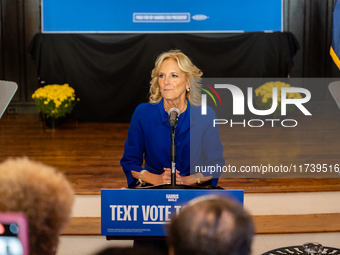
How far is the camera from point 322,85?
7.32m

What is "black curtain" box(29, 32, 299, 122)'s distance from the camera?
238 inches

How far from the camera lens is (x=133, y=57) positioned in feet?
19.9

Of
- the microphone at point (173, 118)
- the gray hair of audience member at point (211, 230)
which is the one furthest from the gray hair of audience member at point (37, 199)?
the microphone at point (173, 118)

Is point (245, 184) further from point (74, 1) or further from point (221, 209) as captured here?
point (74, 1)

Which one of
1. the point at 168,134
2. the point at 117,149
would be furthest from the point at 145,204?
the point at 117,149

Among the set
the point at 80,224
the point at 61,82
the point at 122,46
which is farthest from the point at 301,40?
the point at 80,224

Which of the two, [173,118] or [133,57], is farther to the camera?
[133,57]

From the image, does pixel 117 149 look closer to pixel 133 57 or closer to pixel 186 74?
pixel 133 57

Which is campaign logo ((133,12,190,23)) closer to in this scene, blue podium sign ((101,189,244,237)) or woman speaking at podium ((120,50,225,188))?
woman speaking at podium ((120,50,225,188))

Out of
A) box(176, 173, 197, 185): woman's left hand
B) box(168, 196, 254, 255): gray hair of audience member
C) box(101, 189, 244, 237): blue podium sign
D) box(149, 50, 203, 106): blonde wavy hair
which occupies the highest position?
box(149, 50, 203, 106): blonde wavy hair

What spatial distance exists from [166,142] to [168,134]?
4 centimetres

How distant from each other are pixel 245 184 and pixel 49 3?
4.65 meters

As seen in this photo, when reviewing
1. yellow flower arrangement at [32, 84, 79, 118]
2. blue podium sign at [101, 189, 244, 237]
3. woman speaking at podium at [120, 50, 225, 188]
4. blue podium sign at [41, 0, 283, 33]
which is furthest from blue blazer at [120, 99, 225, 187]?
blue podium sign at [41, 0, 283, 33]

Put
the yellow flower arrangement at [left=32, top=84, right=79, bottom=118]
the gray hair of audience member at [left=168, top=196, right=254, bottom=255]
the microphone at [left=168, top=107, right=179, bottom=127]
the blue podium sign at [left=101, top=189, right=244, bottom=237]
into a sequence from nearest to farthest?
the gray hair of audience member at [left=168, top=196, right=254, bottom=255]
the blue podium sign at [left=101, top=189, right=244, bottom=237]
the microphone at [left=168, top=107, right=179, bottom=127]
the yellow flower arrangement at [left=32, top=84, right=79, bottom=118]
